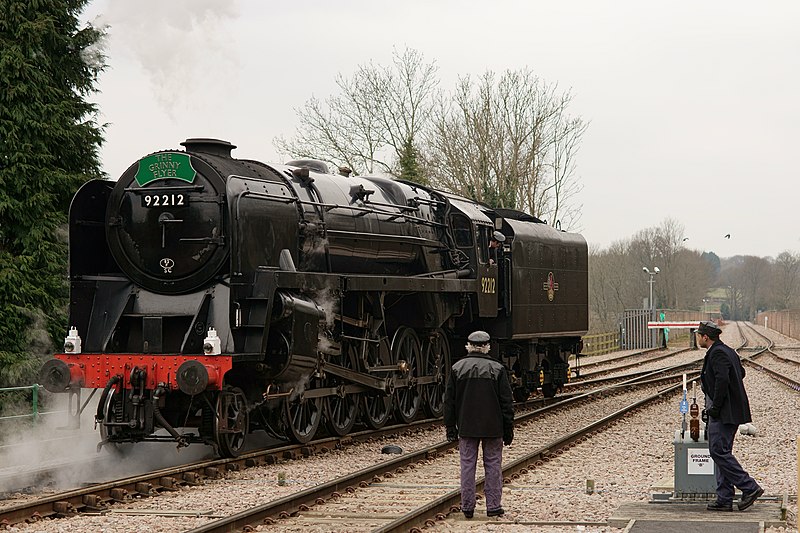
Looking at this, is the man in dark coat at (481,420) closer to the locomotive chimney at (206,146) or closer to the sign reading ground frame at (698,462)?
the sign reading ground frame at (698,462)

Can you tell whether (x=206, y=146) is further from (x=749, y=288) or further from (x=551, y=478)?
(x=749, y=288)

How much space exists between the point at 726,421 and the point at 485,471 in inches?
77.5

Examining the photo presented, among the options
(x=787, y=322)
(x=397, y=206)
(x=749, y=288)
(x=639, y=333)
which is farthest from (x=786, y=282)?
(x=397, y=206)

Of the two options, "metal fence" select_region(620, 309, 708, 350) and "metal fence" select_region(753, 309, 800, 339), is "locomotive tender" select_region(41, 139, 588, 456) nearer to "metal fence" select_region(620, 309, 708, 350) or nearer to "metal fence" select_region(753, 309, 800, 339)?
"metal fence" select_region(620, 309, 708, 350)

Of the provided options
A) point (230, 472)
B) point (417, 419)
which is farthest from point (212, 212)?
point (417, 419)

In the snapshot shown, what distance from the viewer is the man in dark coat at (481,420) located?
8.42m

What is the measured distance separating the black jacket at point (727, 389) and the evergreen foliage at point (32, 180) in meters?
10.1

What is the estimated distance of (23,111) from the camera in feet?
50.5

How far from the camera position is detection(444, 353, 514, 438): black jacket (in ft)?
27.7

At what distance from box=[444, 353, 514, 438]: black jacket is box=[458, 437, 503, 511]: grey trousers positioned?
105mm

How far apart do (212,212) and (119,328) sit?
1.75m

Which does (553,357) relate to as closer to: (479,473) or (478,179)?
(479,473)

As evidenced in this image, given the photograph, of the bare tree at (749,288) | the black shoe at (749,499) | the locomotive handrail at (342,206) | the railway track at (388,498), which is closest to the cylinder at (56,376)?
the locomotive handrail at (342,206)

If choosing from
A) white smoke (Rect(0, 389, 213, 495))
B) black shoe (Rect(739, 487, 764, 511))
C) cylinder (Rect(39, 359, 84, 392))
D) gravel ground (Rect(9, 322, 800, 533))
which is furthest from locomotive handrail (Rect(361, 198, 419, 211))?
black shoe (Rect(739, 487, 764, 511))
